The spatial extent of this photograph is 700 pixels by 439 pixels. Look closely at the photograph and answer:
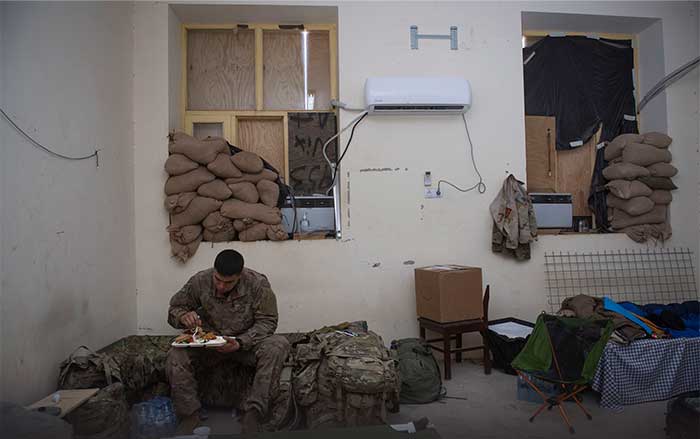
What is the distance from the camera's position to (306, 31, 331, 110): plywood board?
4.72m

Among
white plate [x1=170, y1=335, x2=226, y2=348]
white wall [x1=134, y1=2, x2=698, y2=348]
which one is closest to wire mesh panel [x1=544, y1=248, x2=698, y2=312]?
white wall [x1=134, y1=2, x2=698, y2=348]

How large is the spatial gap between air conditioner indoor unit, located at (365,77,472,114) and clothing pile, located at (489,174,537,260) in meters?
0.95

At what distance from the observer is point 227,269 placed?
280cm

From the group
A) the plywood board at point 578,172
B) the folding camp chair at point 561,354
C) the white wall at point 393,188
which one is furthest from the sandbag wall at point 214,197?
the plywood board at point 578,172

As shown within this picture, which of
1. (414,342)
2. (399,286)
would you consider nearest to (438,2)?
(399,286)

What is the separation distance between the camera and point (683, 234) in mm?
4688

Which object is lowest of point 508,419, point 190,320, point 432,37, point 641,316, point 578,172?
point 508,419

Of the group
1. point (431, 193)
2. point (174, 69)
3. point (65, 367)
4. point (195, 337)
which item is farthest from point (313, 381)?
point (174, 69)

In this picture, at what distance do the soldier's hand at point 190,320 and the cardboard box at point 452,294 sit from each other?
188 centimetres

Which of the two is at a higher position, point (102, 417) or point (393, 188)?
point (393, 188)

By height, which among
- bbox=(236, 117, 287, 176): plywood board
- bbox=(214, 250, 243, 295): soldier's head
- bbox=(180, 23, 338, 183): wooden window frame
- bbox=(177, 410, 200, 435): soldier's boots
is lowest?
bbox=(177, 410, 200, 435): soldier's boots

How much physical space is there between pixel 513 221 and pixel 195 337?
119 inches

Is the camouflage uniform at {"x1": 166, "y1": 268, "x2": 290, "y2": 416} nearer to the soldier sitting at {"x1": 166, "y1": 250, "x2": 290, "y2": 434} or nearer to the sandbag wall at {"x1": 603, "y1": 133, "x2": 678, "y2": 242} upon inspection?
the soldier sitting at {"x1": 166, "y1": 250, "x2": 290, "y2": 434}

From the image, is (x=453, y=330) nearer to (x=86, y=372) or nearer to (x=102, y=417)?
(x=102, y=417)
